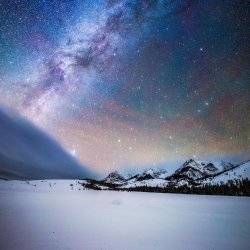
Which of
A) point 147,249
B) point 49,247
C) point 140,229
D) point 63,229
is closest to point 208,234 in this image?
point 140,229

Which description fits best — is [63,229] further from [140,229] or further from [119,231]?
[140,229]

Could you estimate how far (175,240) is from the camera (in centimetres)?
1756

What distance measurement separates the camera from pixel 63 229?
20203 mm

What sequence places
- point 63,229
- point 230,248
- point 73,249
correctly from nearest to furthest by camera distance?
point 73,249 → point 230,248 → point 63,229

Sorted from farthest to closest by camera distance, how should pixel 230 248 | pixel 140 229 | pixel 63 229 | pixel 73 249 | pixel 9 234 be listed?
pixel 140 229 < pixel 63 229 < pixel 9 234 < pixel 230 248 < pixel 73 249

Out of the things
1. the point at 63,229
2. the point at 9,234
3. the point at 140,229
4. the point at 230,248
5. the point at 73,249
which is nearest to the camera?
the point at 73,249

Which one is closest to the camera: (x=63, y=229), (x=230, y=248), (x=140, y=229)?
(x=230, y=248)

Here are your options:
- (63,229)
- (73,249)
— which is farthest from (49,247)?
(63,229)

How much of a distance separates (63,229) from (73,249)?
6515 mm

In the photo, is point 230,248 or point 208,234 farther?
point 208,234

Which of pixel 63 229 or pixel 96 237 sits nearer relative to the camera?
pixel 96 237

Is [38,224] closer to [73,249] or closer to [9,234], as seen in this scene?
[9,234]

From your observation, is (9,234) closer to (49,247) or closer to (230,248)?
(49,247)

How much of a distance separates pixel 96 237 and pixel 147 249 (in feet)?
13.6
